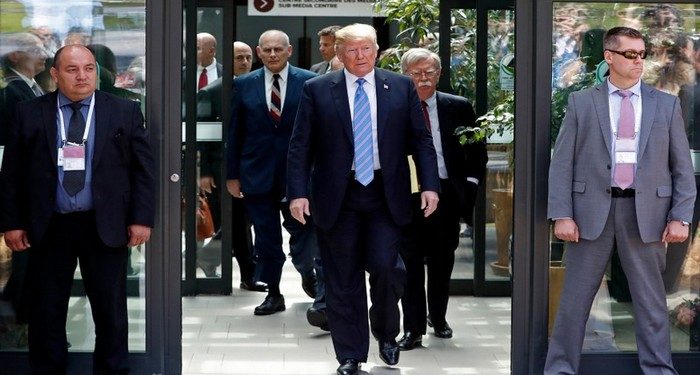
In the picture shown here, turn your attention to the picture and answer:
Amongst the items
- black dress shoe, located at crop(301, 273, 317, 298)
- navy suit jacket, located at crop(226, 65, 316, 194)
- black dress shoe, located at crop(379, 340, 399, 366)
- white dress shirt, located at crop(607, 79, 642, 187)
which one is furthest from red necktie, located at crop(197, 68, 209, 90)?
white dress shirt, located at crop(607, 79, 642, 187)

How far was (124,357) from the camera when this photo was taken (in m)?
6.80

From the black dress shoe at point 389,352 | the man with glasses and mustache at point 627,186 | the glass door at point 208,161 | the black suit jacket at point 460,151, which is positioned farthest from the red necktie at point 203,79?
the man with glasses and mustache at point 627,186

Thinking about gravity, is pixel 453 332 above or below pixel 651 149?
below

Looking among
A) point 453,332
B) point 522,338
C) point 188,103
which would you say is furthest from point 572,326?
point 188,103

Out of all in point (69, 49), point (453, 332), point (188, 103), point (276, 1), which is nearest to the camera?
point (69, 49)

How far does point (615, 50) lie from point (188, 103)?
3917mm

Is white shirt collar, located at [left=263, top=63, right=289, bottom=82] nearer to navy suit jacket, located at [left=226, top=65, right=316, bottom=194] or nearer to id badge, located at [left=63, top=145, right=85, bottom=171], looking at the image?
navy suit jacket, located at [left=226, top=65, right=316, bottom=194]

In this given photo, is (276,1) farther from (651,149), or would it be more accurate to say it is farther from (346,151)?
(651,149)

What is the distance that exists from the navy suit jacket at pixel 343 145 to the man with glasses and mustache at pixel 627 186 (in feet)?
2.49

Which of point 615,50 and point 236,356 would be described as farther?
point 236,356

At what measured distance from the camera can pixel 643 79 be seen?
7.08m

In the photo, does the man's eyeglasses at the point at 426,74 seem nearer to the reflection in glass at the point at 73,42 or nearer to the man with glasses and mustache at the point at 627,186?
the man with glasses and mustache at the point at 627,186

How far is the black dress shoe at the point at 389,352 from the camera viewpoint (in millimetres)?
7430

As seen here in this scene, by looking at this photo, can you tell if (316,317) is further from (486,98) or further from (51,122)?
(51,122)
